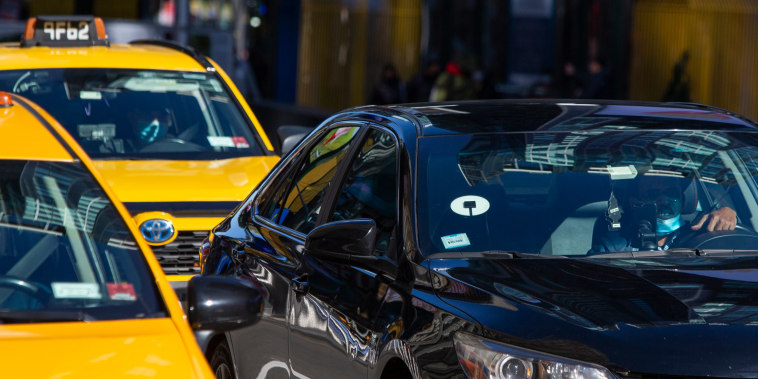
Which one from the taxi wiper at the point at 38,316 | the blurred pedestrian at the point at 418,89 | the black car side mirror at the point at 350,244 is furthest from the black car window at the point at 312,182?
the blurred pedestrian at the point at 418,89

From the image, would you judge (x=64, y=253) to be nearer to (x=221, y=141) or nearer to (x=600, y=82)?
(x=221, y=141)

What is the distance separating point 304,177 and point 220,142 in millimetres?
3599

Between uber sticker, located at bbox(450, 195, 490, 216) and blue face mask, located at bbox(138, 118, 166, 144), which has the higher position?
uber sticker, located at bbox(450, 195, 490, 216)

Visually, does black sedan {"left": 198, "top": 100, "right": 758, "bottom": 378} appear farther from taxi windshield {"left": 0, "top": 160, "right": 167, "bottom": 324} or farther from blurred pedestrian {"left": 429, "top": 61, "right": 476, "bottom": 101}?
blurred pedestrian {"left": 429, "top": 61, "right": 476, "bottom": 101}

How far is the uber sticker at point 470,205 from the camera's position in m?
4.62

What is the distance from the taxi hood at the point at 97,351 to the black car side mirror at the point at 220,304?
15 cm

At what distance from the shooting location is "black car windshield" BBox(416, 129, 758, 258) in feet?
15.1

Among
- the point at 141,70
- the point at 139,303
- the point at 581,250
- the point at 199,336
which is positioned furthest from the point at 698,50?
the point at 139,303

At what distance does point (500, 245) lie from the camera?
4.53m

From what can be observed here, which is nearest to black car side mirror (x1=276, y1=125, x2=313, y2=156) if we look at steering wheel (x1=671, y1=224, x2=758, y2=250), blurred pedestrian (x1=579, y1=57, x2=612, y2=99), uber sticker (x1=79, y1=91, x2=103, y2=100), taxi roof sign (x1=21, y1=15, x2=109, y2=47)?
uber sticker (x1=79, y1=91, x2=103, y2=100)

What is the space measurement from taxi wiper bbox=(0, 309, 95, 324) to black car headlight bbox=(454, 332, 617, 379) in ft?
3.30

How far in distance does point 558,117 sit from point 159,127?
4.37 m

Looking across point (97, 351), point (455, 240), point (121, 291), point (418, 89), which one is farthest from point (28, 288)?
point (418, 89)

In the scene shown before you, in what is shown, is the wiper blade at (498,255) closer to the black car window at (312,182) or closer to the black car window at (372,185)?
the black car window at (372,185)
